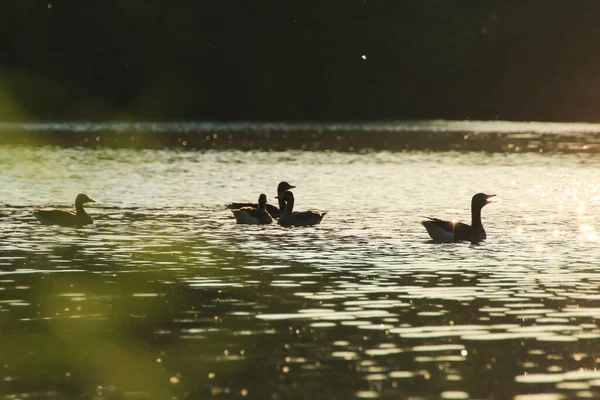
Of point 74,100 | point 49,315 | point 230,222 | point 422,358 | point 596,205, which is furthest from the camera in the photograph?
point 74,100

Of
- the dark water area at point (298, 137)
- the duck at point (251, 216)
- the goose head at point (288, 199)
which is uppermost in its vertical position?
the goose head at point (288, 199)

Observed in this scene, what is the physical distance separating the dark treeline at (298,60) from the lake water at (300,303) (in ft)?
402

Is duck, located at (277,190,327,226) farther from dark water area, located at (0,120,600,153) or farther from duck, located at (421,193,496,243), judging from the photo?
dark water area, located at (0,120,600,153)

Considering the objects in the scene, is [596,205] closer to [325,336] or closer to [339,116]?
[325,336]

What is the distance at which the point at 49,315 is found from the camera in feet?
63.2

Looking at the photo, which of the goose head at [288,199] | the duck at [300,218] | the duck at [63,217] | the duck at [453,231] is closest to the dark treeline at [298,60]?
the goose head at [288,199]

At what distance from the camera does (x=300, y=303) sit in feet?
67.1

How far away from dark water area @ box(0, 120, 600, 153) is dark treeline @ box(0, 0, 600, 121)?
1932 cm

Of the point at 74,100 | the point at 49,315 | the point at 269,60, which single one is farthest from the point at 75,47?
the point at 49,315

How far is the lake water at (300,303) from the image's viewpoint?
49.5 feet

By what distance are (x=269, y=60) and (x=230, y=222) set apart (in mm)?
139116

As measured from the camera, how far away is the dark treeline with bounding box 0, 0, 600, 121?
537 feet

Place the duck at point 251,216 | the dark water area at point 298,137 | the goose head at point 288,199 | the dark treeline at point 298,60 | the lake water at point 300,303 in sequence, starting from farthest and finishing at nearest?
the dark treeline at point 298,60, the dark water area at point 298,137, the goose head at point 288,199, the duck at point 251,216, the lake water at point 300,303

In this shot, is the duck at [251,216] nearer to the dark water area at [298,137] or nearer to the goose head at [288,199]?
the goose head at [288,199]
